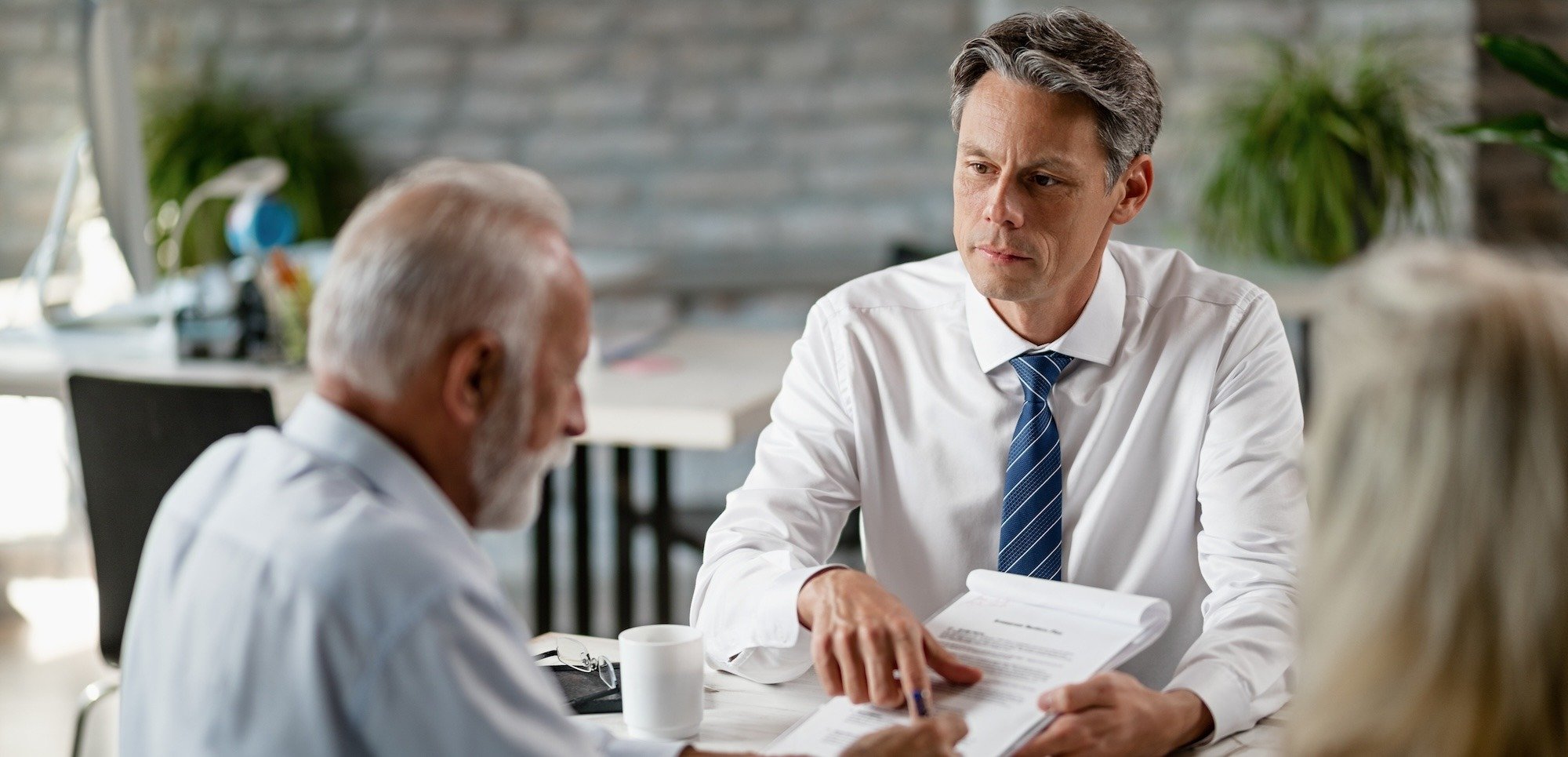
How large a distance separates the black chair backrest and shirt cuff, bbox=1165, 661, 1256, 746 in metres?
1.34

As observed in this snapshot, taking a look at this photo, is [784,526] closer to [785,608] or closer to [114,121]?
[785,608]

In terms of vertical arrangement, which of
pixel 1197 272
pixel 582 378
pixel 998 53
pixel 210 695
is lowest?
pixel 582 378

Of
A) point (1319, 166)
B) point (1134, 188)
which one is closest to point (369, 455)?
point (1134, 188)

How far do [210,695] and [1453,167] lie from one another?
344 centimetres

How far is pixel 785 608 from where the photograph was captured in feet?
4.64

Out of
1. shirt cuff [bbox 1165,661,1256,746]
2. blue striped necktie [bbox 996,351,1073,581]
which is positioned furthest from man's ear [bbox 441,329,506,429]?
blue striped necktie [bbox 996,351,1073,581]

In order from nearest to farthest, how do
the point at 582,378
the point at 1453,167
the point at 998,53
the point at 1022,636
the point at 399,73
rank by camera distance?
1. the point at 1022,636
2. the point at 998,53
3. the point at 582,378
4. the point at 1453,167
5. the point at 399,73

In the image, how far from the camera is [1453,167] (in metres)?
3.66

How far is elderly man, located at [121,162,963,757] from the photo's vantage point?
0.88m

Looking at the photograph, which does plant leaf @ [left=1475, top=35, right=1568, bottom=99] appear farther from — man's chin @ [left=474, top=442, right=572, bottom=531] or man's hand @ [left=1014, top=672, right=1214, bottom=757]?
man's chin @ [left=474, top=442, right=572, bottom=531]

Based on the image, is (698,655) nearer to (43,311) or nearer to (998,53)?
(998,53)

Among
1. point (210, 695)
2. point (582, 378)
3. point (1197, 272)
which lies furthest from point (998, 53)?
point (582, 378)

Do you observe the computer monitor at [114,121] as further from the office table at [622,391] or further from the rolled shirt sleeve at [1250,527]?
the rolled shirt sleeve at [1250,527]

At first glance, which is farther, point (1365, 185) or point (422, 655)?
point (1365, 185)
